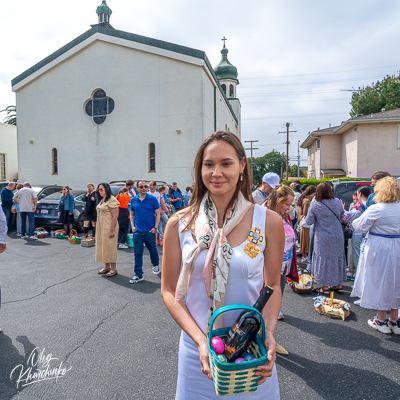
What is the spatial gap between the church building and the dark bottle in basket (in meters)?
19.2

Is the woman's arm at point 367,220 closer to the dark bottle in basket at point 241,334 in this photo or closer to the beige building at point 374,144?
the dark bottle in basket at point 241,334

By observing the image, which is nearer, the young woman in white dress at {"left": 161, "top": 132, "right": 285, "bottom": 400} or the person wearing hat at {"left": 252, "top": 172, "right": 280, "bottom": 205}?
the young woman in white dress at {"left": 161, "top": 132, "right": 285, "bottom": 400}

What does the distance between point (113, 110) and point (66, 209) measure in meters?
13.3

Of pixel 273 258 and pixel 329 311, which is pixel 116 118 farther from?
pixel 273 258

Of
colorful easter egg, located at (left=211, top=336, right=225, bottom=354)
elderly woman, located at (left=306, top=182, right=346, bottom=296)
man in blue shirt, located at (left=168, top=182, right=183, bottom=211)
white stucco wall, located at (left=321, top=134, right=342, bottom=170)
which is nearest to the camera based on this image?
colorful easter egg, located at (left=211, top=336, right=225, bottom=354)

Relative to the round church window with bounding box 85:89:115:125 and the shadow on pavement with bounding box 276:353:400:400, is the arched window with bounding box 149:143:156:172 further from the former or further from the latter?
the shadow on pavement with bounding box 276:353:400:400

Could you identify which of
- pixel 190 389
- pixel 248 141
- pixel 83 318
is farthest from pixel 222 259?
pixel 248 141

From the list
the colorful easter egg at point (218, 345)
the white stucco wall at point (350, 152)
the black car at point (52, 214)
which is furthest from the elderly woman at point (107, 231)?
the white stucco wall at point (350, 152)

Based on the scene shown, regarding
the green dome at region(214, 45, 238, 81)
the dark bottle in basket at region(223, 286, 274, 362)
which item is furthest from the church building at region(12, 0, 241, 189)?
the green dome at region(214, 45, 238, 81)

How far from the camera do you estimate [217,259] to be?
156 cm

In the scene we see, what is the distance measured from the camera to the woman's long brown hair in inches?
67.5

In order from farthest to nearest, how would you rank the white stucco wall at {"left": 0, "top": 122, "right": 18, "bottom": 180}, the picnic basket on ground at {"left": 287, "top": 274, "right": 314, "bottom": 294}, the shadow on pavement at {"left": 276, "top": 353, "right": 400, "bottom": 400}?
the white stucco wall at {"left": 0, "top": 122, "right": 18, "bottom": 180} → the picnic basket on ground at {"left": 287, "top": 274, "right": 314, "bottom": 294} → the shadow on pavement at {"left": 276, "top": 353, "right": 400, "bottom": 400}

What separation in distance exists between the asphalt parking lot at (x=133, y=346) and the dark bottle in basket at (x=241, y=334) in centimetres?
181

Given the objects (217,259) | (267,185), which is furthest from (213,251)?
(267,185)
